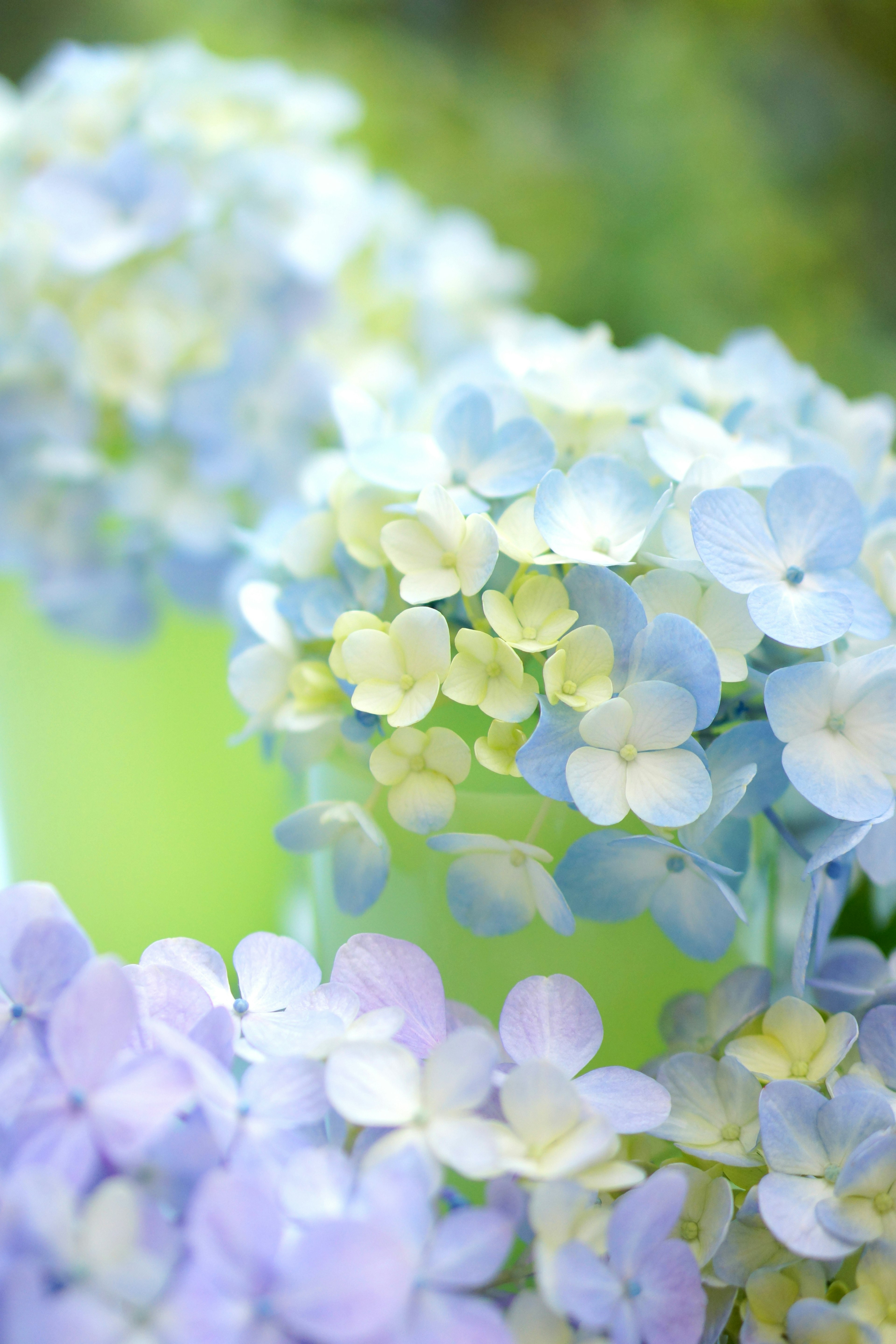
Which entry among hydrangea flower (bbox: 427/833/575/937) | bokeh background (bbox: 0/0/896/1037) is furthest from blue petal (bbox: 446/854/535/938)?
bokeh background (bbox: 0/0/896/1037)

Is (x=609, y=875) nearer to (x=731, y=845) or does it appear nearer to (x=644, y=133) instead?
(x=731, y=845)

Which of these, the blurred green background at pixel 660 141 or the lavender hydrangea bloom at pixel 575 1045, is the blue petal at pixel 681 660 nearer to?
the lavender hydrangea bloom at pixel 575 1045

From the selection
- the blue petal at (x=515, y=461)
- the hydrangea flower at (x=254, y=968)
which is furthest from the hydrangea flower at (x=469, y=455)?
the hydrangea flower at (x=254, y=968)

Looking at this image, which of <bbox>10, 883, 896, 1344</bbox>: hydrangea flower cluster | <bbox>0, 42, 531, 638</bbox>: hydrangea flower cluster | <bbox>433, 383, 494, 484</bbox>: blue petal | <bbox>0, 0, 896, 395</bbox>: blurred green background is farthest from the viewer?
<bbox>0, 0, 896, 395</bbox>: blurred green background

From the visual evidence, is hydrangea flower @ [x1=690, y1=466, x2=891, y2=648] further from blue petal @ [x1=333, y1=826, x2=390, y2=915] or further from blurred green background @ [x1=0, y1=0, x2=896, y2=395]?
blurred green background @ [x1=0, y1=0, x2=896, y2=395]

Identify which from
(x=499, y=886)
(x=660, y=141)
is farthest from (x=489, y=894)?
(x=660, y=141)

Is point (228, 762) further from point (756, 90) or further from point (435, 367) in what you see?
point (756, 90)
